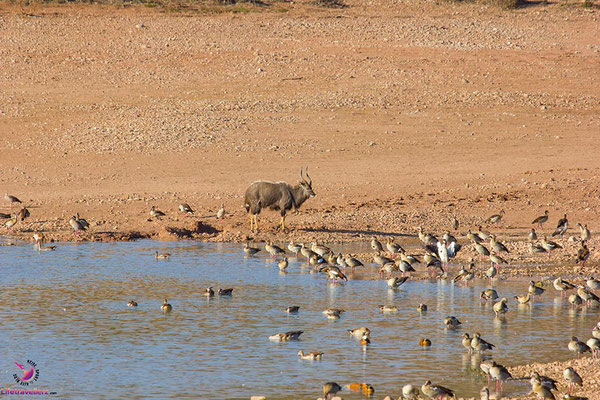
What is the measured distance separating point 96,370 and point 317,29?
28618mm

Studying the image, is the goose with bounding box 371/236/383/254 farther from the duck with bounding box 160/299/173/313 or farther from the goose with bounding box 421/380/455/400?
the goose with bounding box 421/380/455/400

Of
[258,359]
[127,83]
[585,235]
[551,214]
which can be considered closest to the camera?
[258,359]

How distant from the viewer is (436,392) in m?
10.4

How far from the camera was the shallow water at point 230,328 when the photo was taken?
453 inches

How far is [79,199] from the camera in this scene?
2358 cm

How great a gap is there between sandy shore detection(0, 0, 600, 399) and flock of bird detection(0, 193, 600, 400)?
1.25 feet

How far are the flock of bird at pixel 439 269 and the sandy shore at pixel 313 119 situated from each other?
0.38 metres

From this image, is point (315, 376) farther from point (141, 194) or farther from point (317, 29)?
point (317, 29)

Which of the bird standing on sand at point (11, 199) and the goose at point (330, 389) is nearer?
the goose at point (330, 389)

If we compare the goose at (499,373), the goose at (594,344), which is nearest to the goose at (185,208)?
the goose at (594,344)

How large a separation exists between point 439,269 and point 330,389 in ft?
25.8

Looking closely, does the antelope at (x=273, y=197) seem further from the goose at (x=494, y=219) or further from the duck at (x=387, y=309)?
the duck at (x=387, y=309)

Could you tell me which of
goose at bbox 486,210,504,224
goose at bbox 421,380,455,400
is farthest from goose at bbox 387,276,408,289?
goose at bbox 421,380,455,400

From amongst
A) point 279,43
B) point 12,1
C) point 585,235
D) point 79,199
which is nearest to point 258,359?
point 585,235
